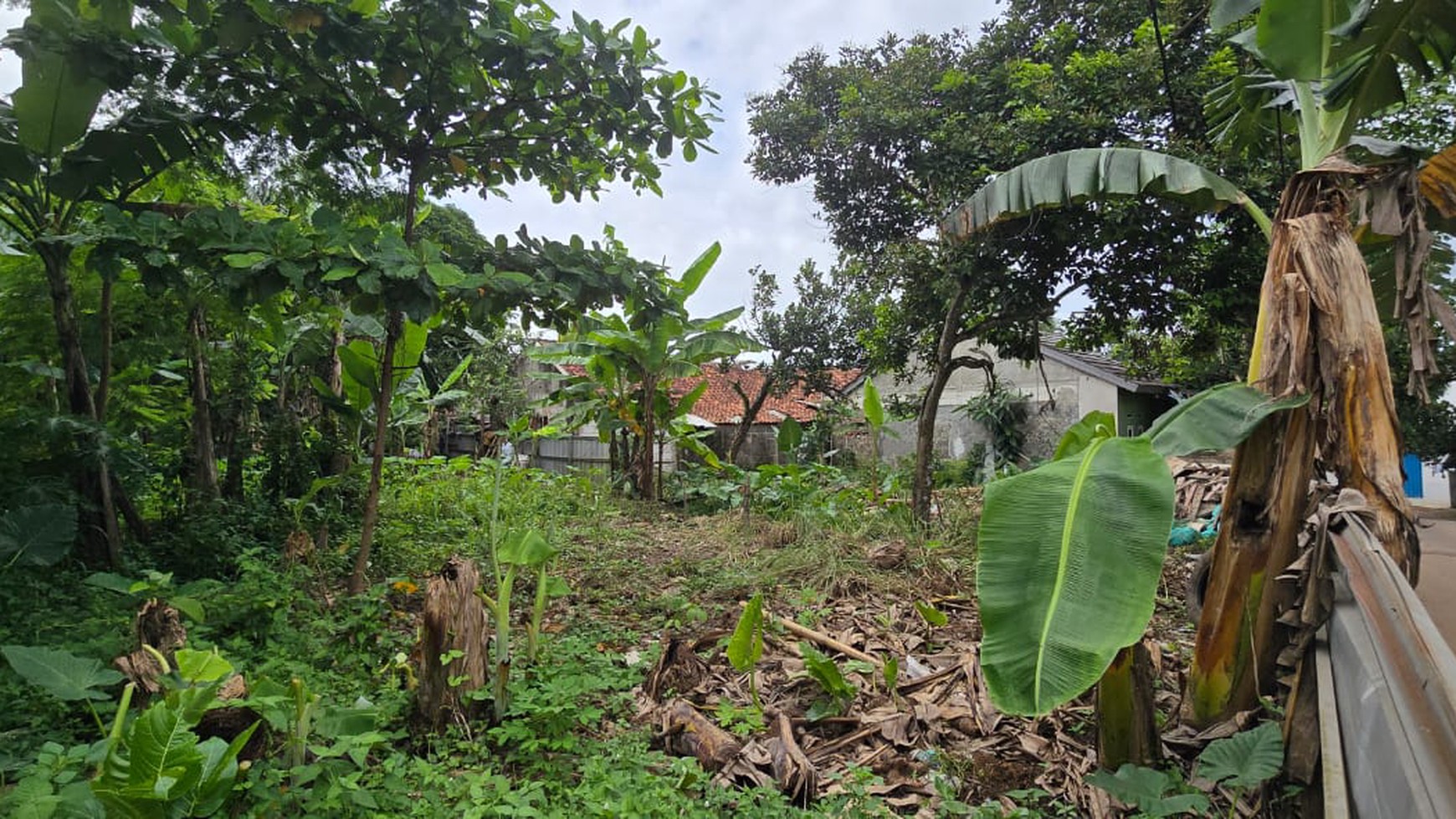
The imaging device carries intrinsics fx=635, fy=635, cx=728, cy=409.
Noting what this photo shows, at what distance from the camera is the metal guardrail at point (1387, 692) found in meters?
1.08

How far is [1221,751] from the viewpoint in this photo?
1.95 metres

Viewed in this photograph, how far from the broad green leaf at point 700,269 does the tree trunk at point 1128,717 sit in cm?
642

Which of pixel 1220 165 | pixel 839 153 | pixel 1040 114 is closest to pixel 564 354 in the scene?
pixel 839 153

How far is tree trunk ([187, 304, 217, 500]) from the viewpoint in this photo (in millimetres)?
4641

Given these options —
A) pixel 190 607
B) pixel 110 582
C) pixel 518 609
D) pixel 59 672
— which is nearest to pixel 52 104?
pixel 110 582

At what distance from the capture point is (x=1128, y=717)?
7.14ft

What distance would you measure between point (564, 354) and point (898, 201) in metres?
4.91

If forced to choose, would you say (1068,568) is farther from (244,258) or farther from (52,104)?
(52,104)

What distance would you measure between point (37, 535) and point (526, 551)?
7.85 ft

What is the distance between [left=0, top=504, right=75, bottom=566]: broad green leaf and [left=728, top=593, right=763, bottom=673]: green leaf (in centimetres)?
326

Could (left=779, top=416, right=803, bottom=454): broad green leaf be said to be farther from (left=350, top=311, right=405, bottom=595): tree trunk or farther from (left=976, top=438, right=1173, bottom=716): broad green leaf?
(left=976, top=438, right=1173, bottom=716): broad green leaf

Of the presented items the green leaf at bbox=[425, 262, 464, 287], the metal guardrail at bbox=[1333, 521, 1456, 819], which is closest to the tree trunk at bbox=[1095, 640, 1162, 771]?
the metal guardrail at bbox=[1333, 521, 1456, 819]

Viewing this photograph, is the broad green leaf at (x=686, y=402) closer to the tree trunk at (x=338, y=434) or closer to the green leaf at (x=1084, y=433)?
the tree trunk at (x=338, y=434)

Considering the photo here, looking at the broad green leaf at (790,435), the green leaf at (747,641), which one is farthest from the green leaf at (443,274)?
the broad green leaf at (790,435)
